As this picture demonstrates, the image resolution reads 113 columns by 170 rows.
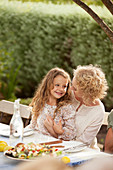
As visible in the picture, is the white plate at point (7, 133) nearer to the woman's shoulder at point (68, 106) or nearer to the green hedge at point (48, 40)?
the woman's shoulder at point (68, 106)

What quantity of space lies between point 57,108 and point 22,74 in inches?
176

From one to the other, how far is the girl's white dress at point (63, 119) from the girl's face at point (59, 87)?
10cm

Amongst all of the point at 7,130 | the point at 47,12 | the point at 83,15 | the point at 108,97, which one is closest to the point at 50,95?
the point at 7,130

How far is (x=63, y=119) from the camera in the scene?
2.37 meters

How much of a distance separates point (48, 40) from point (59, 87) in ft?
12.9

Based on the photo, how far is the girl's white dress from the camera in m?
2.29

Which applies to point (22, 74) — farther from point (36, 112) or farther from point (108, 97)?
point (36, 112)

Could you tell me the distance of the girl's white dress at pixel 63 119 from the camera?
7.51ft

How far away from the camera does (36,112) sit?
245 cm

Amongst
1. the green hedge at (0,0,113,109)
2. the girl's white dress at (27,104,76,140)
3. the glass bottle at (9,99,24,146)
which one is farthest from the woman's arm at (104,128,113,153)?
the green hedge at (0,0,113,109)

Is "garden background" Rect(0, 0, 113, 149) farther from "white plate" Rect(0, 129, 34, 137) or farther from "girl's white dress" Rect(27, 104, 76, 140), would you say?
"white plate" Rect(0, 129, 34, 137)

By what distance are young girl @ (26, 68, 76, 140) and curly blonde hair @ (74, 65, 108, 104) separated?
139mm

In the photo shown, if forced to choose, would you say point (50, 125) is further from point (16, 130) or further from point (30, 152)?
point (30, 152)

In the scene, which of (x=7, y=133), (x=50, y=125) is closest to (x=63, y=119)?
(x=50, y=125)
